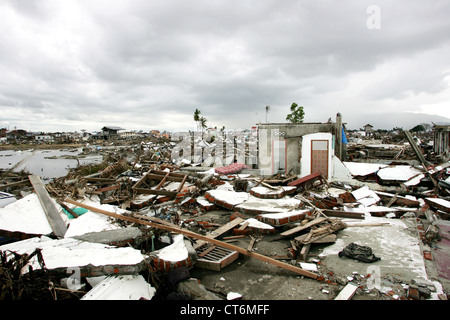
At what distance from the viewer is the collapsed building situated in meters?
3.45

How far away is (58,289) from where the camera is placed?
10.4 feet

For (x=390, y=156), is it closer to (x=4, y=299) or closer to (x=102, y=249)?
(x=102, y=249)

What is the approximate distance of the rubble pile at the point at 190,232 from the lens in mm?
3387

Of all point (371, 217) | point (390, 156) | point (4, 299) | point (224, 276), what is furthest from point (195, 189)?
point (390, 156)

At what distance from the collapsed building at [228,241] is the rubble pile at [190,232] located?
0.07 ft

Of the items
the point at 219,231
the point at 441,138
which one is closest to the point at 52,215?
the point at 219,231

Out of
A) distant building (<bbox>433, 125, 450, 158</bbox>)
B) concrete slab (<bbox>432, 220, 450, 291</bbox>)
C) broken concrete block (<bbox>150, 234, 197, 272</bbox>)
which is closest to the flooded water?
broken concrete block (<bbox>150, 234, 197, 272</bbox>)

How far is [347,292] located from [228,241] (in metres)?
2.59

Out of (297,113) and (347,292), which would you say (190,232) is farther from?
(297,113)

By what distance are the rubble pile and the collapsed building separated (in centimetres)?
2

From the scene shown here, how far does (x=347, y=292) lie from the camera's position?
3580 mm

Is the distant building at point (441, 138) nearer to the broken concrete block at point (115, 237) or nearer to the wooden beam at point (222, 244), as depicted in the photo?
the wooden beam at point (222, 244)

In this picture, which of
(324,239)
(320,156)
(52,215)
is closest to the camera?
(324,239)
